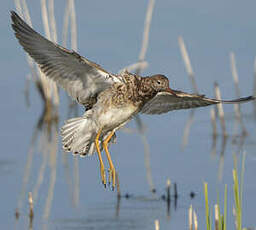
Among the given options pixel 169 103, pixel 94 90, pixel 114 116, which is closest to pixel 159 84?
pixel 114 116

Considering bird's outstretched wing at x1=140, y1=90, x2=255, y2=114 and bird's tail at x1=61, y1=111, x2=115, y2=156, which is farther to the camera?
bird's outstretched wing at x1=140, y1=90, x2=255, y2=114

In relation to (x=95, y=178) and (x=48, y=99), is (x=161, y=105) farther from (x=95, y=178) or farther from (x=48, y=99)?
(x=48, y=99)

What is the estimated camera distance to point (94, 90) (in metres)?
7.80

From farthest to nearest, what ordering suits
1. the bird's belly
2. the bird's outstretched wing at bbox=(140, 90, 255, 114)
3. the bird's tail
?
the bird's outstretched wing at bbox=(140, 90, 255, 114) < the bird's tail < the bird's belly

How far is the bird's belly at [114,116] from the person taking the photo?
7.55 meters

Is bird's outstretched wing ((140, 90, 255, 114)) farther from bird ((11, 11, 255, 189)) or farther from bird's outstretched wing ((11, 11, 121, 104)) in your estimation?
bird's outstretched wing ((11, 11, 121, 104))

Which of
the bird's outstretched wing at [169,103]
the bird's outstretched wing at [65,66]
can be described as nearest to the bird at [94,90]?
the bird's outstretched wing at [65,66]

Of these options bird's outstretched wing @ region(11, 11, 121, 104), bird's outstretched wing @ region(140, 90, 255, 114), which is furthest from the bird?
bird's outstretched wing @ region(140, 90, 255, 114)

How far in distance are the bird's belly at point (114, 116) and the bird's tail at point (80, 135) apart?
0.19 metres

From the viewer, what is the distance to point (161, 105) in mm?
8492

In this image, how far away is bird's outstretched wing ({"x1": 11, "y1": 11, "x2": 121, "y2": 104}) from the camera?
7285 mm

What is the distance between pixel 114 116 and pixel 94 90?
0.41 metres

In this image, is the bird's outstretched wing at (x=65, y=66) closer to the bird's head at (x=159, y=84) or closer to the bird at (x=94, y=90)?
the bird at (x=94, y=90)

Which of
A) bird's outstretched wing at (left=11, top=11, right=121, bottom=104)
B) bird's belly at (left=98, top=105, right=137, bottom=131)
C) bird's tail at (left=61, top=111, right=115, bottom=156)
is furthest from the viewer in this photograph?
bird's tail at (left=61, top=111, right=115, bottom=156)
